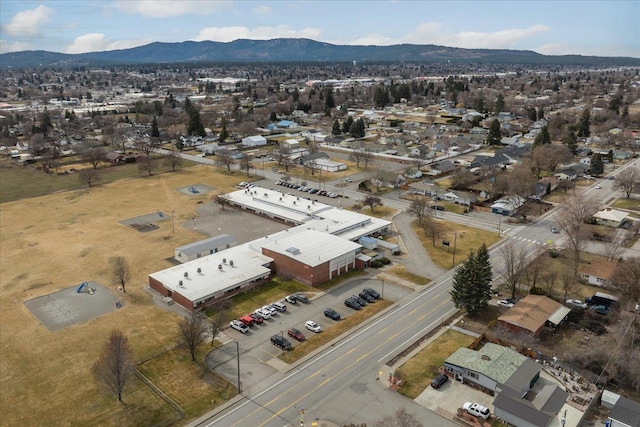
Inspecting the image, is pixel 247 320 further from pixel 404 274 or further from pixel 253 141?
pixel 253 141

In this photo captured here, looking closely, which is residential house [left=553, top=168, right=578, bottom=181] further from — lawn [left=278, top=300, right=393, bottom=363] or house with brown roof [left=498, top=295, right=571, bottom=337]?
lawn [left=278, top=300, right=393, bottom=363]

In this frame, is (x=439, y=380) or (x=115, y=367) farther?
(x=439, y=380)

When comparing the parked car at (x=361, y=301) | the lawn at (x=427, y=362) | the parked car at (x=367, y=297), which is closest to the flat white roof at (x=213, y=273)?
the parked car at (x=361, y=301)

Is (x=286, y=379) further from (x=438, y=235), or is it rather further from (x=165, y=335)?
(x=438, y=235)

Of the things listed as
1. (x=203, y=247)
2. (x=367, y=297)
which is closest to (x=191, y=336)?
(x=367, y=297)

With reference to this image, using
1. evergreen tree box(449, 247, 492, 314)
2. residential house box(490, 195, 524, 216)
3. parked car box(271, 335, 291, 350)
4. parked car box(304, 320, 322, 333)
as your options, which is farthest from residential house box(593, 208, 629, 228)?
parked car box(271, 335, 291, 350)
